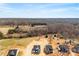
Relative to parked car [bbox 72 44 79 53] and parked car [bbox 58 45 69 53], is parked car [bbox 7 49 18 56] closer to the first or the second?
parked car [bbox 58 45 69 53]

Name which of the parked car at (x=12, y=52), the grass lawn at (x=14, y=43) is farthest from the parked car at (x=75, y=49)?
the parked car at (x=12, y=52)

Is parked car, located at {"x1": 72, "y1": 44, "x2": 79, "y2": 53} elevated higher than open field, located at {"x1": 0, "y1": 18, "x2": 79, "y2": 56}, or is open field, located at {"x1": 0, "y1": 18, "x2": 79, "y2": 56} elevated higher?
open field, located at {"x1": 0, "y1": 18, "x2": 79, "y2": 56}

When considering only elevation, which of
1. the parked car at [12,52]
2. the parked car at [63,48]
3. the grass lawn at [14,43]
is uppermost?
the grass lawn at [14,43]

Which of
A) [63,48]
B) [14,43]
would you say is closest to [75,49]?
[63,48]

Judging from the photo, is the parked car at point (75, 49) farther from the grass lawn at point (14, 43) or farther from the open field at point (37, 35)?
the grass lawn at point (14, 43)

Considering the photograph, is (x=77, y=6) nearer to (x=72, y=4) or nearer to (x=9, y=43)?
(x=72, y=4)

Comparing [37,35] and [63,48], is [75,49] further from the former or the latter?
A: [37,35]

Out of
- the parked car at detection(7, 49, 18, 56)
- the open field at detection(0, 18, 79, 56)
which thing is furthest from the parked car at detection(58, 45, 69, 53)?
the parked car at detection(7, 49, 18, 56)

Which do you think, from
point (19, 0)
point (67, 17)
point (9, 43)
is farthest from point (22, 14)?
point (67, 17)

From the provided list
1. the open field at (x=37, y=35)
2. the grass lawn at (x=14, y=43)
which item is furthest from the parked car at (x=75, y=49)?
the grass lawn at (x=14, y=43)

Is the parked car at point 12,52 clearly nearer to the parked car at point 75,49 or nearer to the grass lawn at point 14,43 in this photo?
the grass lawn at point 14,43

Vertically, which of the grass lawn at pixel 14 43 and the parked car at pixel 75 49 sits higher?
the grass lawn at pixel 14 43
